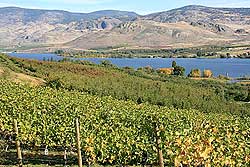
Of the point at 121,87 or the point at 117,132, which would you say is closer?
the point at 117,132

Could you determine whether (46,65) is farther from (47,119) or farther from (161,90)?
(47,119)

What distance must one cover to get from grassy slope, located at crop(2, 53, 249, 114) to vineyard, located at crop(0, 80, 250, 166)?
43.1 m

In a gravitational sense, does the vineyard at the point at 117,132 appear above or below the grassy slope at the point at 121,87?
above

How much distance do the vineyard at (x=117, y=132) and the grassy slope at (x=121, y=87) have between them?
141 feet

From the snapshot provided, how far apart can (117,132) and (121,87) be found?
210ft

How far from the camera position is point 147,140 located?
2302 cm

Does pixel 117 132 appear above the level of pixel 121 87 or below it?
above

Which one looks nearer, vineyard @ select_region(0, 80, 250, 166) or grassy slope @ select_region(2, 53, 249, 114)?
vineyard @ select_region(0, 80, 250, 166)

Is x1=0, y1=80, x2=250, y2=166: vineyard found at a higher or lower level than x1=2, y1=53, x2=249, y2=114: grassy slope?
higher

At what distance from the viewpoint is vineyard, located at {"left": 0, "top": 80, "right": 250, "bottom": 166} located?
51.7 feet

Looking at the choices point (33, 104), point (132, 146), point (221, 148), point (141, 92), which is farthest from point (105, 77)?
point (221, 148)

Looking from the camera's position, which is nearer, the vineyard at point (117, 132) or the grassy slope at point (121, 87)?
the vineyard at point (117, 132)

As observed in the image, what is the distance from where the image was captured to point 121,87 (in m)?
85.9

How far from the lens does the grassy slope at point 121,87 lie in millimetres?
78875
